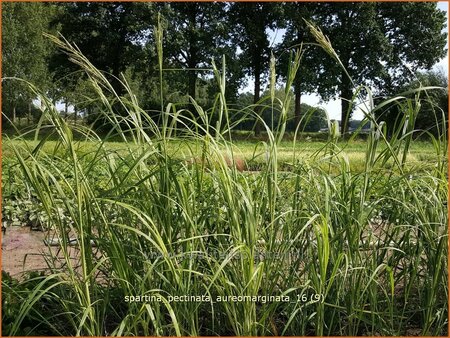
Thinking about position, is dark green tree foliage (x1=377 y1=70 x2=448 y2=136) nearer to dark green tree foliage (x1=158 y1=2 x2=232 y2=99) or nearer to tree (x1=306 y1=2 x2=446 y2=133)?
tree (x1=306 y1=2 x2=446 y2=133)

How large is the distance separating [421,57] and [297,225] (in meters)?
20.3

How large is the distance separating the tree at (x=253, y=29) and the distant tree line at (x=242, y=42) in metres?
0.04

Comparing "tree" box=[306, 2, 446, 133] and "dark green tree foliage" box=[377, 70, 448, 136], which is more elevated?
"tree" box=[306, 2, 446, 133]

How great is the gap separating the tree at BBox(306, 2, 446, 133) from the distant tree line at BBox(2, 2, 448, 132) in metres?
0.04

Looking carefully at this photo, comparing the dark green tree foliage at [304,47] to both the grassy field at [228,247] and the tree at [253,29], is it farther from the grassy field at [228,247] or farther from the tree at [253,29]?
the grassy field at [228,247]

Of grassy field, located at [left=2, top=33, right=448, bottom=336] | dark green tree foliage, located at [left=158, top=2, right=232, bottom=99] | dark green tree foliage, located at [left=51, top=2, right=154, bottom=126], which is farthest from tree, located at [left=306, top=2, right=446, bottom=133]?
grassy field, located at [left=2, top=33, right=448, bottom=336]

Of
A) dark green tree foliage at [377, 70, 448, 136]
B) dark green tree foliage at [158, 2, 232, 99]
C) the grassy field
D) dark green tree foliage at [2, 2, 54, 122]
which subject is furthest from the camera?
dark green tree foliage at [2, 2, 54, 122]

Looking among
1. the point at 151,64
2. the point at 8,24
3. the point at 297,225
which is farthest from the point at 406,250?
the point at 8,24

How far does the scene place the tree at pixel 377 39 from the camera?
18.1m

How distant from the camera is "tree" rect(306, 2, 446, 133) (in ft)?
59.5

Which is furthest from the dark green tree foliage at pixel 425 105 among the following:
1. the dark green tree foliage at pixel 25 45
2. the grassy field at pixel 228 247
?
the dark green tree foliage at pixel 25 45

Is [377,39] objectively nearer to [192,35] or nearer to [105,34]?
[192,35]

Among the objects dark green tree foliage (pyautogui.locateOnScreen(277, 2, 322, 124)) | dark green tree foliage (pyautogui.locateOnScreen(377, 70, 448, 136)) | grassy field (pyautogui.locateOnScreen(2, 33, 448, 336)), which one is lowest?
grassy field (pyautogui.locateOnScreen(2, 33, 448, 336))

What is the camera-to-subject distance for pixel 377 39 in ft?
59.7
